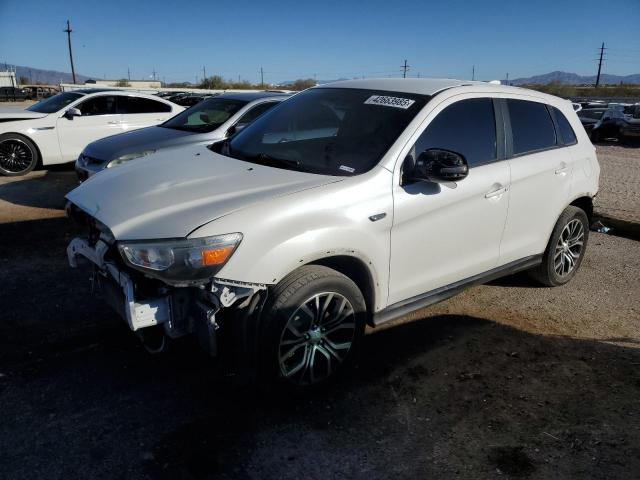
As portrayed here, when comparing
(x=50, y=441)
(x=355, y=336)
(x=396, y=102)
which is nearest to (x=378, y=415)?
(x=355, y=336)

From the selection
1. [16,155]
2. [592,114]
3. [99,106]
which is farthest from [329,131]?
[592,114]

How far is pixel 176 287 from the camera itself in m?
2.65

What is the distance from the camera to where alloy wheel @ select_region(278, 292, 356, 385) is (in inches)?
112

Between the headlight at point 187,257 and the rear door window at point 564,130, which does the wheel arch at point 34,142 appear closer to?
the headlight at point 187,257

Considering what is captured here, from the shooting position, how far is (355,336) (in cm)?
318

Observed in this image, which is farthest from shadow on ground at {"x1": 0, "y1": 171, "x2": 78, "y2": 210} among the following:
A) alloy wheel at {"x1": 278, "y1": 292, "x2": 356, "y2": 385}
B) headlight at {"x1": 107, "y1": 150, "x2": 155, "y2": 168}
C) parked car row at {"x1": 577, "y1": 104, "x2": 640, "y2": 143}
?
parked car row at {"x1": 577, "y1": 104, "x2": 640, "y2": 143}

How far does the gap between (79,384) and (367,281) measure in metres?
1.88

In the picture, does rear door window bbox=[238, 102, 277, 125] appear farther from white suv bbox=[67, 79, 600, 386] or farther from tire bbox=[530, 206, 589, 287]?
tire bbox=[530, 206, 589, 287]

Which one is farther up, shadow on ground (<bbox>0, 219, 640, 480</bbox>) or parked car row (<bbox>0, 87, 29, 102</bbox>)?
parked car row (<bbox>0, 87, 29, 102</bbox>)

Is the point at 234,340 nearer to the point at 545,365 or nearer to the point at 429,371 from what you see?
the point at 429,371

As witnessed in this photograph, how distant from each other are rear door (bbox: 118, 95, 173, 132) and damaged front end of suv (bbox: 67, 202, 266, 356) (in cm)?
819

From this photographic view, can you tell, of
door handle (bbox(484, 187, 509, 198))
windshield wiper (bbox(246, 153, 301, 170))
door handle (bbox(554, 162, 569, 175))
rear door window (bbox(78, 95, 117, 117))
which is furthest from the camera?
rear door window (bbox(78, 95, 117, 117))

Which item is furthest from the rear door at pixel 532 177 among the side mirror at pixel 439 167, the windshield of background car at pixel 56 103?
the windshield of background car at pixel 56 103

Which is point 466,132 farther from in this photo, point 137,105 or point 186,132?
point 137,105
